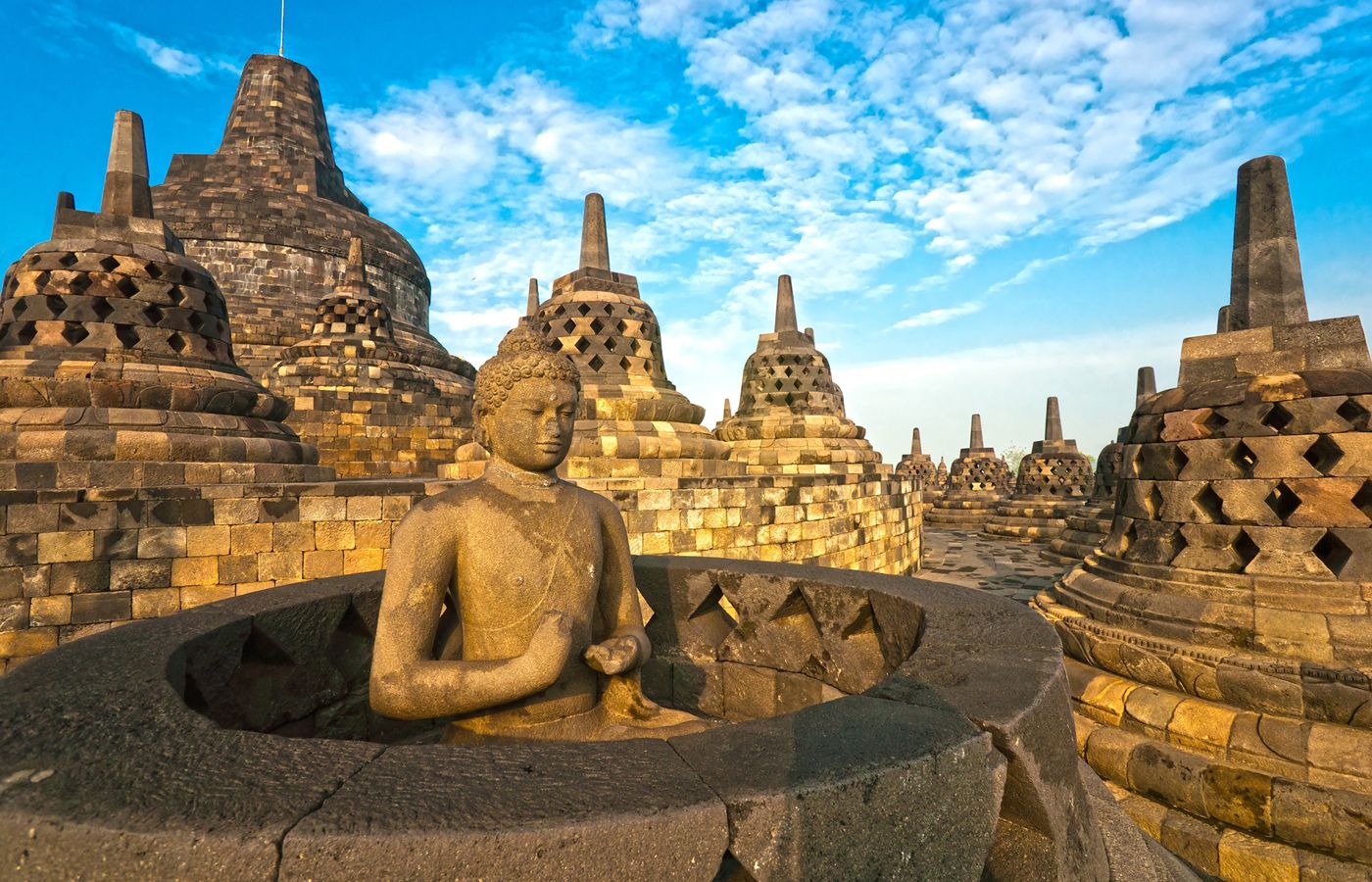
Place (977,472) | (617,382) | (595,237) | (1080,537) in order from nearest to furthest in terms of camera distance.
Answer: (617,382) → (595,237) → (1080,537) → (977,472)

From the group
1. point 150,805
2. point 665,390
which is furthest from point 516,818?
point 665,390

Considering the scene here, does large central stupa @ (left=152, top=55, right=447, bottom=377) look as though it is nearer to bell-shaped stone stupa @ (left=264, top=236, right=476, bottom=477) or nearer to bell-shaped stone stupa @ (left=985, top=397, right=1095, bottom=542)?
bell-shaped stone stupa @ (left=264, top=236, right=476, bottom=477)

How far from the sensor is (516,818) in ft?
3.59

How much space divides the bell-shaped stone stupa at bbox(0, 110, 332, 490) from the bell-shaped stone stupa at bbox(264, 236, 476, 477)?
5142 mm

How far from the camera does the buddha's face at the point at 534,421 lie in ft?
6.88

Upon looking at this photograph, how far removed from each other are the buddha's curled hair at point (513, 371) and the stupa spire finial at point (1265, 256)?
4.90 metres

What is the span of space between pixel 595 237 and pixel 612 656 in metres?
7.93

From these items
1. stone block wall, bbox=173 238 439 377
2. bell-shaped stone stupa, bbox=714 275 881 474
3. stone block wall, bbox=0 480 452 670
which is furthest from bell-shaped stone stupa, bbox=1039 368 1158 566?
stone block wall, bbox=173 238 439 377

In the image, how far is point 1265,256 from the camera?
4383mm

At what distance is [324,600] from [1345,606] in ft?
17.5

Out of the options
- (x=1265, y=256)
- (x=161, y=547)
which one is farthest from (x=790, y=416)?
(x=161, y=547)

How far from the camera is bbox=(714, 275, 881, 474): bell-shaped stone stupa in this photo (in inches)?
474

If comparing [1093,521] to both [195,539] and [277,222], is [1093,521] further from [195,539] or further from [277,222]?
[277,222]

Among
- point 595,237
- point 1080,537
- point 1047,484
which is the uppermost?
point 595,237
